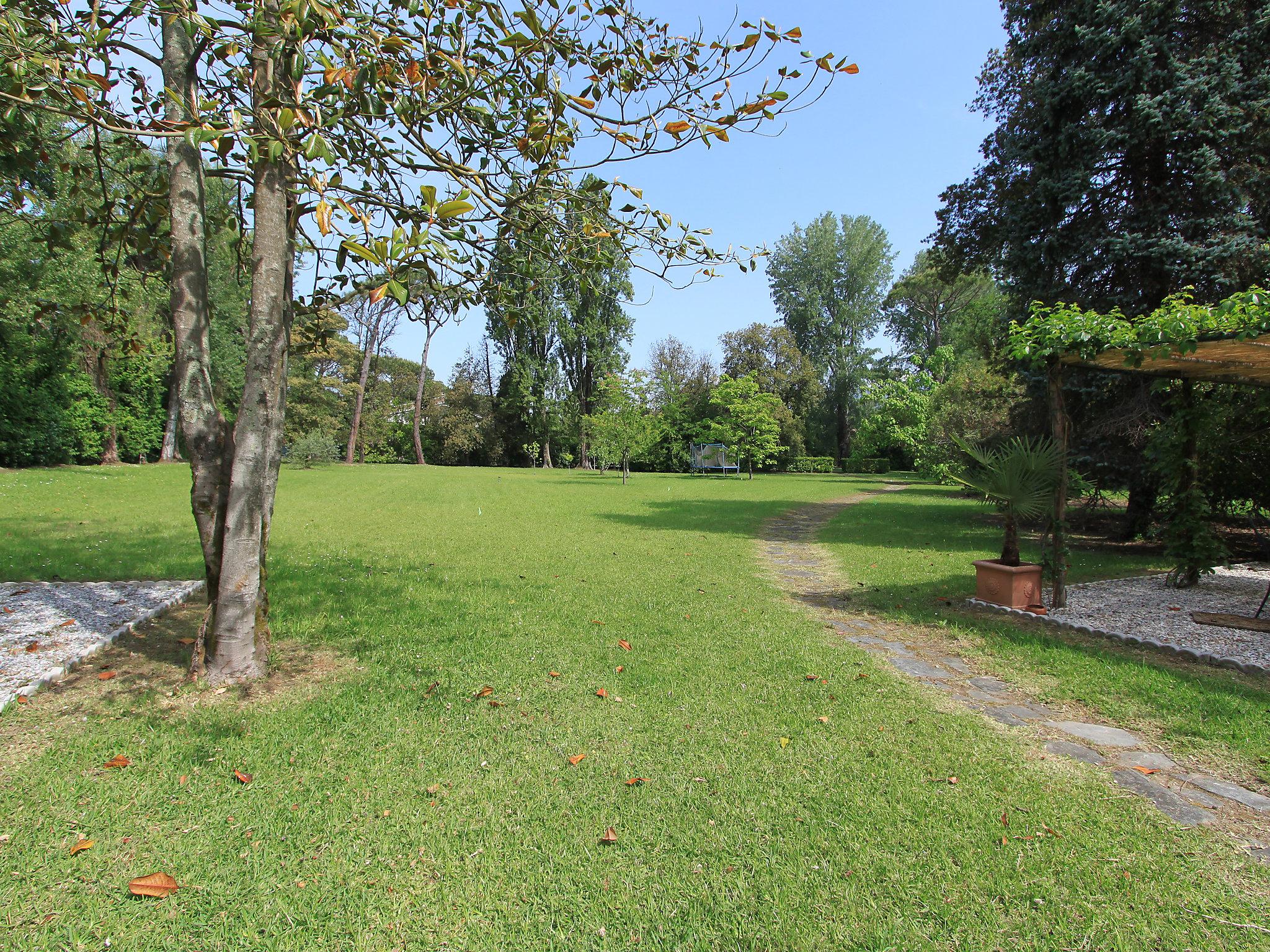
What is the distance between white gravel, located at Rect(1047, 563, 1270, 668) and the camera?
528 centimetres

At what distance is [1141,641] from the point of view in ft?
17.5

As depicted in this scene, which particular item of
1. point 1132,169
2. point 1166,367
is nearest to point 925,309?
point 1132,169

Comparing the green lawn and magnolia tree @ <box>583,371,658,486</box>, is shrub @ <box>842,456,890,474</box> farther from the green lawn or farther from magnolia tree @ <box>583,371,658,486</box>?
the green lawn

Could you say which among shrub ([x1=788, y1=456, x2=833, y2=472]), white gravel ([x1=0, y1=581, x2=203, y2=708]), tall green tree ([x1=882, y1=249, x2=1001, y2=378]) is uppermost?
tall green tree ([x1=882, y1=249, x2=1001, y2=378])

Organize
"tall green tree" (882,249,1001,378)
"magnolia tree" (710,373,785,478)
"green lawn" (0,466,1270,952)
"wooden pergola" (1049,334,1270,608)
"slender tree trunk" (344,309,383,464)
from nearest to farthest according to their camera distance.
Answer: "green lawn" (0,466,1270,952), "wooden pergola" (1049,334,1270,608), "magnolia tree" (710,373,785,478), "slender tree trunk" (344,309,383,464), "tall green tree" (882,249,1001,378)

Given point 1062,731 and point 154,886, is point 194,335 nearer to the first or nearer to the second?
point 154,886

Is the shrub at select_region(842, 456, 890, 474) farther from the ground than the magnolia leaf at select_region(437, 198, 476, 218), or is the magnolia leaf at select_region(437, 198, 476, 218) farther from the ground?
the magnolia leaf at select_region(437, 198, 476, 218)

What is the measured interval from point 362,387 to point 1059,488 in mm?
40648

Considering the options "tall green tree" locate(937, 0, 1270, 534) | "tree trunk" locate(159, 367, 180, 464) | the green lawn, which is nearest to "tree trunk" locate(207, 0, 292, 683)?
the green lawn

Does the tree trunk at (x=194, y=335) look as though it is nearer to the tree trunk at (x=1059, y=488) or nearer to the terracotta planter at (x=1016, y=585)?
the terracotta planter at (x=1016, y=585)

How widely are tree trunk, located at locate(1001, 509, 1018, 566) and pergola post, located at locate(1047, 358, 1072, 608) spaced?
1.17 feet

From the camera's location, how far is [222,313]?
25.5 m

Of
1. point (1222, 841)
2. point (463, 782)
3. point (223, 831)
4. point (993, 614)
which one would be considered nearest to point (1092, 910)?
point (1222, 841)

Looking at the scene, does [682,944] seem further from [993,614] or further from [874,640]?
[993,614]
